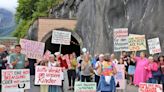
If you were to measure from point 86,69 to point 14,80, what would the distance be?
4.03 m

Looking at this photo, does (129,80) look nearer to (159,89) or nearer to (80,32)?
(159,89)

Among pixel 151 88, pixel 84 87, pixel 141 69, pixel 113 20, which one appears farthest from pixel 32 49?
pixel 113 20

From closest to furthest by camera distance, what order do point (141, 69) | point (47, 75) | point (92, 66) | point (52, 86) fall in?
point (47, 75), point (52, 86), point (92, 66), point (141, 69)

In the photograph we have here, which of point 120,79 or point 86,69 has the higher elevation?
point 86,69

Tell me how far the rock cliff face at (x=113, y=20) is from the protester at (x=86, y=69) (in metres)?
8.37

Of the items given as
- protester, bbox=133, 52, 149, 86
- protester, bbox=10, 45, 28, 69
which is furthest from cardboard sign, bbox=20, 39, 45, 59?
protester, bbox=133, 52, 149, 86

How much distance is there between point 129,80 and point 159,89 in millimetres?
12391

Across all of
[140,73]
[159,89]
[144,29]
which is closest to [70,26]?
[144,29]

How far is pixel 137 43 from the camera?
2216 cm

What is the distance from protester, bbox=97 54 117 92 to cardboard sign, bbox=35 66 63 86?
4.23ft

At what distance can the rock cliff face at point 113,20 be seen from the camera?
26.7 metres

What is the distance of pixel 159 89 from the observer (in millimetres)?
12273

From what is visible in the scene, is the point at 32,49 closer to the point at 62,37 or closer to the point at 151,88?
the point at 62,37

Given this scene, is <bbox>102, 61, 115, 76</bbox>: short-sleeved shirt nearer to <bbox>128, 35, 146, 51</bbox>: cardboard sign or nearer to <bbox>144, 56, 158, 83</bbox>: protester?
<bbox>144, 56, 158, 83</bbox>: protester
